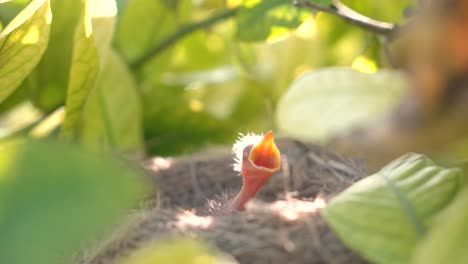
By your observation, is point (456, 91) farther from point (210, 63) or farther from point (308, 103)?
point (210, 63)

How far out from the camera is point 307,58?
68 cm

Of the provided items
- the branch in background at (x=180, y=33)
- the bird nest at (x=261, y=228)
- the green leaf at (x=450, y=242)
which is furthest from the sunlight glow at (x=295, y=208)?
the branch in background at (x=180, y=33)

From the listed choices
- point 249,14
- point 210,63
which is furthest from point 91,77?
point 210,63

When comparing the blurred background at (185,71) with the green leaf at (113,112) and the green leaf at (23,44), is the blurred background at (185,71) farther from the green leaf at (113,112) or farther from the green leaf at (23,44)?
the green leaf at (23,44)

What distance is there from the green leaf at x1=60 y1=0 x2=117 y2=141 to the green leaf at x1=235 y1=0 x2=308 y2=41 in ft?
0.35

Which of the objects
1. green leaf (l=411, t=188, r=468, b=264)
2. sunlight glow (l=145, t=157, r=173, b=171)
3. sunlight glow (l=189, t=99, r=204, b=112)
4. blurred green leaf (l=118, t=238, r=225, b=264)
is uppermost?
blurred green leaf (l=118, t=238, r=225, b=264)

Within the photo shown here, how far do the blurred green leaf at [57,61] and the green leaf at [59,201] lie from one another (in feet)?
1.14

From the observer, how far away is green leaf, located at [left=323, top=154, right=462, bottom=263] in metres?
0.29

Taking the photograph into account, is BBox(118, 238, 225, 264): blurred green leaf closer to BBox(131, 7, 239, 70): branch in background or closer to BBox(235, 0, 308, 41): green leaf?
BBox(235, 0, 308, 41): green leaf

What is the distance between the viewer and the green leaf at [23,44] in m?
0.39

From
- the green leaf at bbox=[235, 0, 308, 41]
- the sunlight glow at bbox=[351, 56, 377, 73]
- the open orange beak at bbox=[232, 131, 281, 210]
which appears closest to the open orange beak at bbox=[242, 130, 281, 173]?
the open orange beak at bbox=[232, 131, 281, 210]

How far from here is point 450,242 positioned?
26 cm

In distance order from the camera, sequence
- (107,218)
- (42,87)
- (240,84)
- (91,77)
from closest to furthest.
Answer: (107,218), (91,77), (42,87), (240,84)

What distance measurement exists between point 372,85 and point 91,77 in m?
0.22
